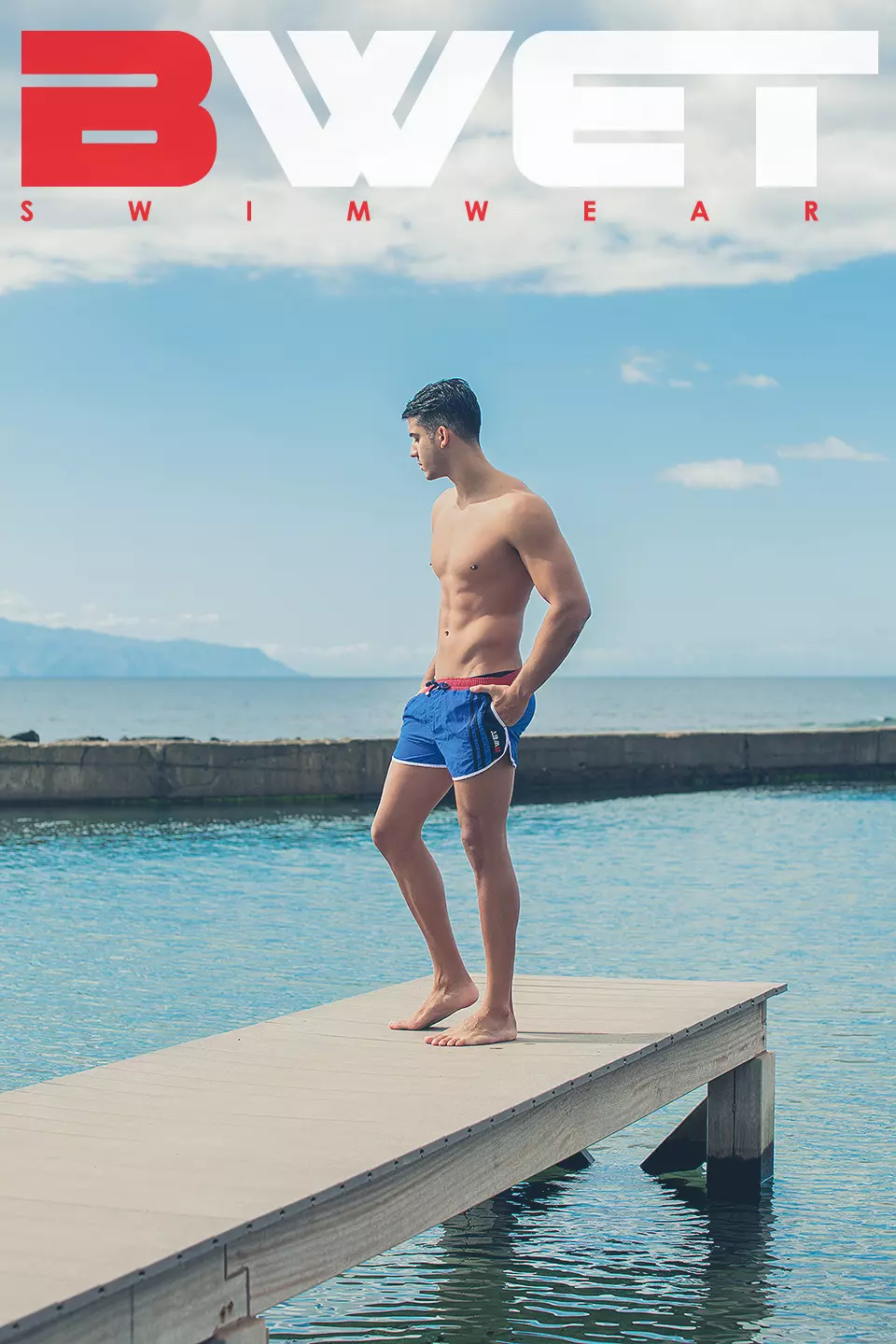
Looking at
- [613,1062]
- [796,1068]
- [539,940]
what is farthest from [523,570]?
[539,940]

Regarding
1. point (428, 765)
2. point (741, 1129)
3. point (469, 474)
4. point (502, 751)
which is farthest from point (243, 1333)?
point (741, 1129)

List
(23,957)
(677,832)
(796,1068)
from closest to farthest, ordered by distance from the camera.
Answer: (796,1068) → (23,957) → (677,832)

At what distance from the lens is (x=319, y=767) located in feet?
70.9

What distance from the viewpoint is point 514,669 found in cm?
467

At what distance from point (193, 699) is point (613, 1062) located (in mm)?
120288

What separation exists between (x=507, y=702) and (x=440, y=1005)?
1.02 meters

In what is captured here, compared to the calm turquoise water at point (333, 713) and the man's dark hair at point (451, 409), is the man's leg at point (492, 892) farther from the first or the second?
the calm turquoise water at point (333, 713)

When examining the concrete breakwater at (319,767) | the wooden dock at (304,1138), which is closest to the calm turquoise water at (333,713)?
the concrete breakwater at (319,767)

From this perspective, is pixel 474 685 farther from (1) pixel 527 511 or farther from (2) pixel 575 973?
(2) pixel 575 973

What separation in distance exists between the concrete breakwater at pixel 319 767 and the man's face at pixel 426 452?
1643cm

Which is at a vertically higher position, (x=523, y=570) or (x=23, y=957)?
(x=523, y=570)

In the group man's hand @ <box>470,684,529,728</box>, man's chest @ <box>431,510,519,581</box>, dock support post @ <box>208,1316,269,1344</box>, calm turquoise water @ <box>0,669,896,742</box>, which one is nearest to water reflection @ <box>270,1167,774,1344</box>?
dock support post @ <box>208,1316,269,1344</box>

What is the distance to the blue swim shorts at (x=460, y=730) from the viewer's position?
14.9ft

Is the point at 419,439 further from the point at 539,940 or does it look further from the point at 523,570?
the point at 539,940
